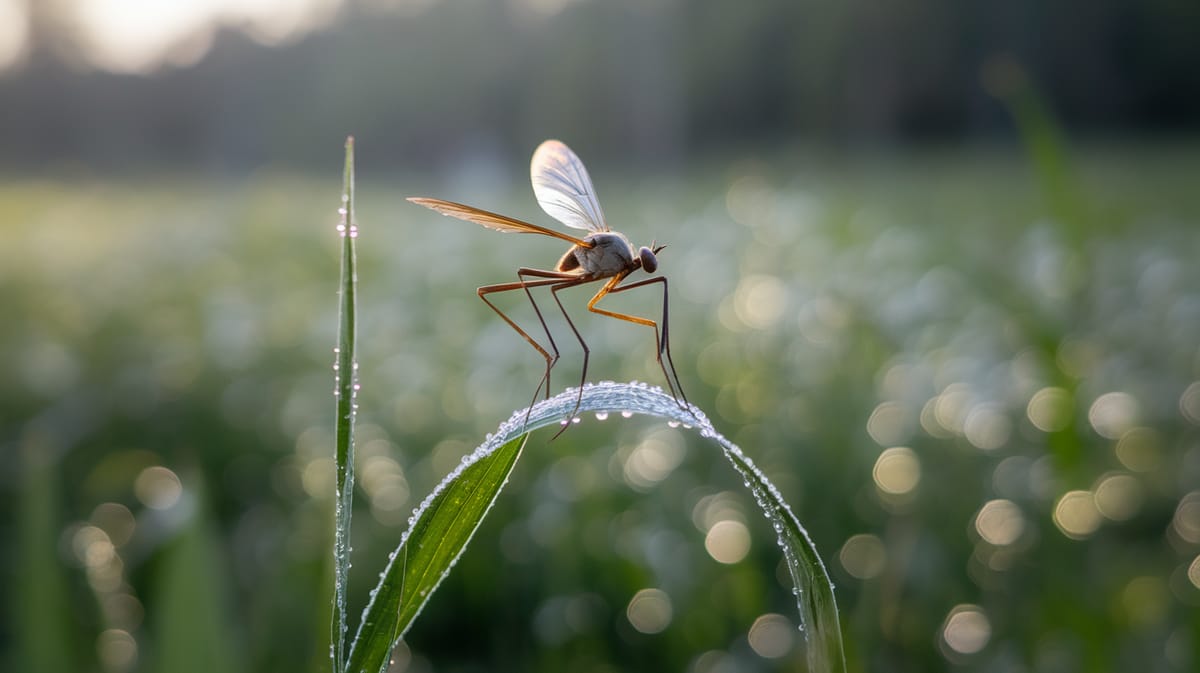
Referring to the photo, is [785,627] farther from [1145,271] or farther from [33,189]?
[33,189]

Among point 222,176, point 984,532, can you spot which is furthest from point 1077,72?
point 984,532

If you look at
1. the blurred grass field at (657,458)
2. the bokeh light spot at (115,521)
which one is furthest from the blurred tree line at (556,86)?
the bokeh light spot at (115,521)

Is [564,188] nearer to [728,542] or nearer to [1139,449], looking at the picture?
[728,542]

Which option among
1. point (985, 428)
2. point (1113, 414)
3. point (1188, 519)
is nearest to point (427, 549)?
point (985, 428)

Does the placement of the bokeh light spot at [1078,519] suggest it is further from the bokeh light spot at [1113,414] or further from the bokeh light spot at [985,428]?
the bokeh light spot at [1113,414]

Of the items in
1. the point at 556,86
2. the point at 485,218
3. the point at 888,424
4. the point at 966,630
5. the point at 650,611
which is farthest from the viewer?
the point at 556,86

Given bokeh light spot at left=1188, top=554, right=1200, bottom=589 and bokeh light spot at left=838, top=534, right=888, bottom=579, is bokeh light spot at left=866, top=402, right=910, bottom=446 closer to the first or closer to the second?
bokeh light spot at left=838, top=534, right=888, bottom=579
